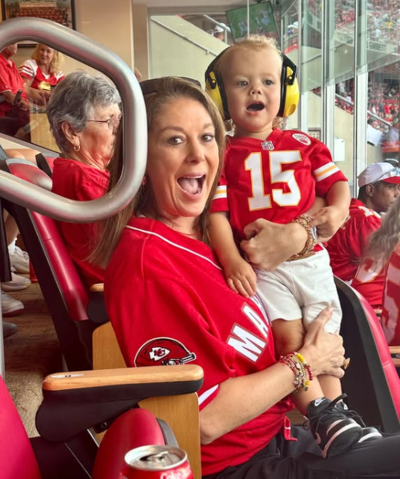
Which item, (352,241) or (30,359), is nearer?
(30,359)

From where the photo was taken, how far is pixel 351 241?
3295 millimetres

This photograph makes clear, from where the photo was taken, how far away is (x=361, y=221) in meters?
3.34

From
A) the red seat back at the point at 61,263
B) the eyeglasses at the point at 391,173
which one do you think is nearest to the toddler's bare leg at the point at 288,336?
the red seat back at the point at 61,263

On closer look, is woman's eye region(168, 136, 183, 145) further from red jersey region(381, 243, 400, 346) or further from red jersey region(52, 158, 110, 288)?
red jersey region(381, 243, 400, 346)

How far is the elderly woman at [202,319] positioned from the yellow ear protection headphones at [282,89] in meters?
0.20

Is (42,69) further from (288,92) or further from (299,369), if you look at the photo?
(299,369)

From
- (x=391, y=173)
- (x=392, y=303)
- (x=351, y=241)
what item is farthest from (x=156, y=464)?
(x=391, y=173)

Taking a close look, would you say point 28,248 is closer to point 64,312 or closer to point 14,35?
point 64,312

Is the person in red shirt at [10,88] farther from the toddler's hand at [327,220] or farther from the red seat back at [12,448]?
the red seat back at [12,448]

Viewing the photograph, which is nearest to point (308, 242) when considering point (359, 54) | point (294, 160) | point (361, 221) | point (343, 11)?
point (294, 160)

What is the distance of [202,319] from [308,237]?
1.53ft

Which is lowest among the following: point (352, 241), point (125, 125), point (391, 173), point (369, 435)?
point (352, 241)

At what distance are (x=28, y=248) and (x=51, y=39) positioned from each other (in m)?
1.63

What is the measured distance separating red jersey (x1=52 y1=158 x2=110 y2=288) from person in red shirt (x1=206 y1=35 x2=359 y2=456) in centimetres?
82
